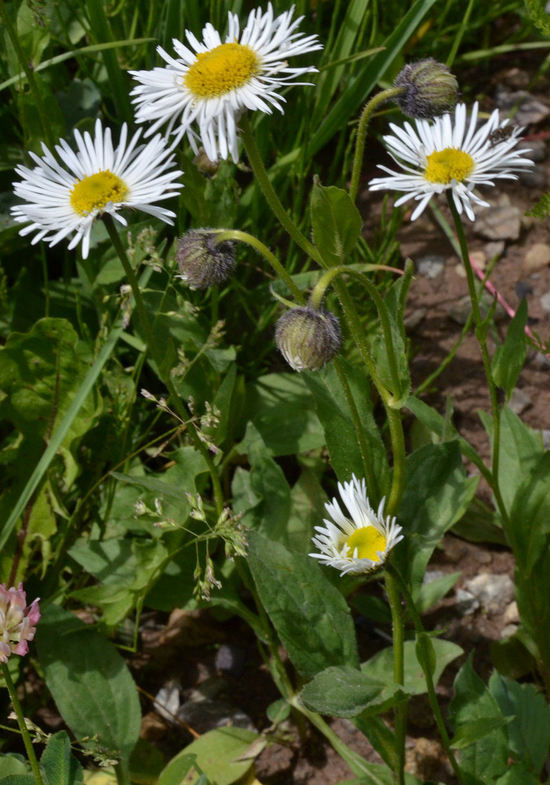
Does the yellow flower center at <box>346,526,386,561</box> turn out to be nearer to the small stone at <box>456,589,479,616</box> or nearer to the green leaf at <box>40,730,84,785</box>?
the green leaf at <box>40,730,84,785</box>

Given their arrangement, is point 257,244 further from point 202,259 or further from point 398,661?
point 398,661

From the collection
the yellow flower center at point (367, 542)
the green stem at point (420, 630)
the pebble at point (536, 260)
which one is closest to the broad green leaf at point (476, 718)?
the green stem at point (420, 630)

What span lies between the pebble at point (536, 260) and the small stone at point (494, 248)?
0.27ft

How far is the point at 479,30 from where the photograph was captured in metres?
3.18

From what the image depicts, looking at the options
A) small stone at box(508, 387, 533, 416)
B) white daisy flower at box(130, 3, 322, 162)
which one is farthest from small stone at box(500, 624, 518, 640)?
white daisy flower at box(130, 3, 322, 162)

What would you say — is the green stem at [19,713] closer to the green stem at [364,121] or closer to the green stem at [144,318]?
the green stem at [144,318]

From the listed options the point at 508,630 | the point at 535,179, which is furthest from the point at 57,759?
the point at 535,179

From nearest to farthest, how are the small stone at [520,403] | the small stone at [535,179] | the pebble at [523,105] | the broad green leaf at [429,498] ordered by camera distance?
the broad green leaf at [429,498]
the small stone at [520,403]
the small stone at [535,179]
the pebble at [523,105]

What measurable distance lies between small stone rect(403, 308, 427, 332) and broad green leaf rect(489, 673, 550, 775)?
45.8 inches

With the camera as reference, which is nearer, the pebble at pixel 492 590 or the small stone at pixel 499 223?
the pebble at pixel 492 590

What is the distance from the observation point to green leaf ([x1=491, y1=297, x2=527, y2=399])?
1.92 meters

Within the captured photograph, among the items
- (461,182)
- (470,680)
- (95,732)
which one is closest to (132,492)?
(95,732)

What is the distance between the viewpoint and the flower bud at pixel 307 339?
144cm

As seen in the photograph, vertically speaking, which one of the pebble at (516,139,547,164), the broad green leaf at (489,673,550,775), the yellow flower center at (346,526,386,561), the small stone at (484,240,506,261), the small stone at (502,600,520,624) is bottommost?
the broad green leaf at (489,673,550,775)
